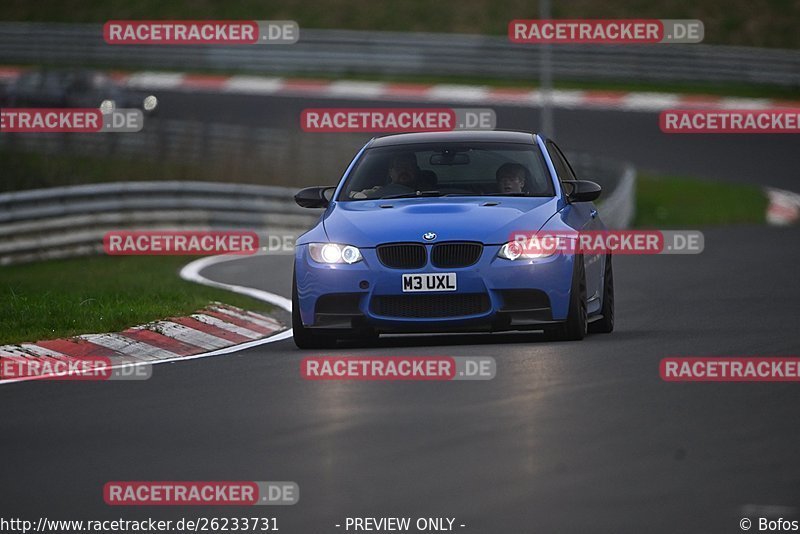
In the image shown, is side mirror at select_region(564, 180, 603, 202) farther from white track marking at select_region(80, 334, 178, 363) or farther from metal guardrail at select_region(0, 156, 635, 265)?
metal guardrail at select_region(0, 156, 635, 265)

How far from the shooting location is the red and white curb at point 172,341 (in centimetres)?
1232

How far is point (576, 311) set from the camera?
39.5 ft

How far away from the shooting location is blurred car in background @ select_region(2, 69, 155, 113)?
4538 centimetres

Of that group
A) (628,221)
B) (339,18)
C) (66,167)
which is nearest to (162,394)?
(628,221)

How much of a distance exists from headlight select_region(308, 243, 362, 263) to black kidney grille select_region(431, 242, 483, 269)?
512mm

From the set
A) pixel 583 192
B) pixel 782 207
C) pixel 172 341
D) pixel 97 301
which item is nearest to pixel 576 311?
pixel 583 192

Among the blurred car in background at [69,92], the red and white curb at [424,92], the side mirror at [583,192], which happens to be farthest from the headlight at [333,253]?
the blurred car in background at [69,92]

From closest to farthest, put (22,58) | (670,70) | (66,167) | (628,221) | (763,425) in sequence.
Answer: (763,425)
(628,221)
(66,167)
(670,70)
(22,58)

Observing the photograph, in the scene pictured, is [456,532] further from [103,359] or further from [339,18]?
[339,18]

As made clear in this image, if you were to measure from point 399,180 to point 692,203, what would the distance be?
20.7 m

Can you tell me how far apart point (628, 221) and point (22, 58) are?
31.3 meters

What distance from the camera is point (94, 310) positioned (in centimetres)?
1420

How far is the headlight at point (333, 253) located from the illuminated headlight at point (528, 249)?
0.95 m

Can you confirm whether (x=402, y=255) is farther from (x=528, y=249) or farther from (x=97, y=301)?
(x=97, y=301)
